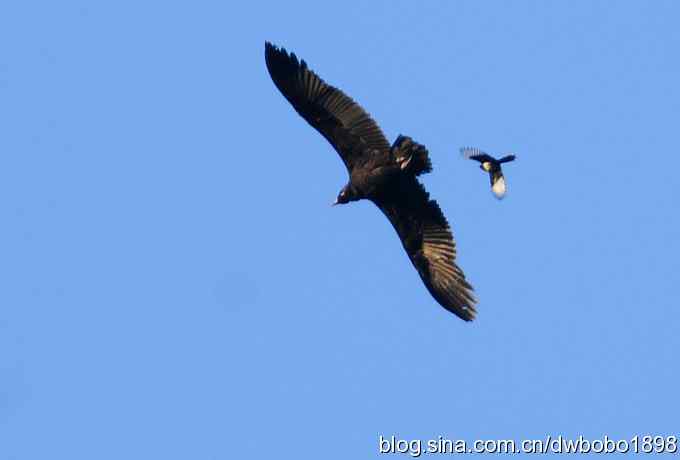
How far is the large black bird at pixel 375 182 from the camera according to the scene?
17.5 metres

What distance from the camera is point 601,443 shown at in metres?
15.8

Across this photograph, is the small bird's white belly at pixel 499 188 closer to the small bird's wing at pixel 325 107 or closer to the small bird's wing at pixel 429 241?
the small bird's wing at pixel 429 241

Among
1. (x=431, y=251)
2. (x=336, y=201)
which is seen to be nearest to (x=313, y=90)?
(x=336, y=201)

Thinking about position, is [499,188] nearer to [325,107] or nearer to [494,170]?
[494,170]

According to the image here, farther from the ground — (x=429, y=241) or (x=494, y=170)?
(x=494, y=170)

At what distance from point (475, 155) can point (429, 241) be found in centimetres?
177

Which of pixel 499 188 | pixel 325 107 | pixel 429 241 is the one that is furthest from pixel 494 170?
pixel 325 107

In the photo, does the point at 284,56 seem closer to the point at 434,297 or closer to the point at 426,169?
the point at 426,169

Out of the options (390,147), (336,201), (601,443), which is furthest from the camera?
(336,201)

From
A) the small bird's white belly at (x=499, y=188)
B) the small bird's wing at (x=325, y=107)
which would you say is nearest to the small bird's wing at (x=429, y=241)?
the small bird's wing at (x=325, y=107)

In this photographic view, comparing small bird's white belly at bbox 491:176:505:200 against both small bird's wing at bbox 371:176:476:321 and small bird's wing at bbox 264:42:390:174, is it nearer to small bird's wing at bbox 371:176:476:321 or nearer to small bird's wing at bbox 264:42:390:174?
small bird's wing at bbox 371:176:476:321

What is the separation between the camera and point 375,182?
57.0ft

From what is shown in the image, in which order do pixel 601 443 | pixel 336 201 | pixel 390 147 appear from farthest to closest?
1. pixel 336 201
2. pixel 390 147
3. pixel 601 443

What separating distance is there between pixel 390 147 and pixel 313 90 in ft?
4.95
